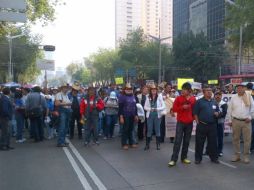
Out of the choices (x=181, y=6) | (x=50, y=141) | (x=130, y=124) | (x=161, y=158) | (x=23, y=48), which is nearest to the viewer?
(x=161, y=158)

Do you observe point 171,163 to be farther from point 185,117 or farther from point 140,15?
point 140,15

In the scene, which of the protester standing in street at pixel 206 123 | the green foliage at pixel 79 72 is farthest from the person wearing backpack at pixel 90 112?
the green foliage at pixel 79 72

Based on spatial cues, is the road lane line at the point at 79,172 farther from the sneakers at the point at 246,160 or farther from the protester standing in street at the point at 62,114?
the sneakers at the point at 246,160

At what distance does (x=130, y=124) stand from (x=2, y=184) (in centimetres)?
526

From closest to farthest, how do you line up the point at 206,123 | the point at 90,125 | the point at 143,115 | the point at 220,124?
the point at 206,123
the point at 220,124
the point at 143,115
the point at 90,125

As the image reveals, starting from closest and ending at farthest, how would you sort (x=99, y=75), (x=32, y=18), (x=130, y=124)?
(x=130, y=124)
(x=32, y=18)
(x=99, y=75)

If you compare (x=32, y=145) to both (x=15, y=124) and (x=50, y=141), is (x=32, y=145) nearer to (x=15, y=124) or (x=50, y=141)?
(x=50, y=141)

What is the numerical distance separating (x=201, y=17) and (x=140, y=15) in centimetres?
6834

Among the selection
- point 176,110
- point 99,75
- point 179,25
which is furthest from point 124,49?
point 176,110

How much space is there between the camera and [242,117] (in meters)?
10.1

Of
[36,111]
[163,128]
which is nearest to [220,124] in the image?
[163,128]

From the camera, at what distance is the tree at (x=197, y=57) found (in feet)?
206

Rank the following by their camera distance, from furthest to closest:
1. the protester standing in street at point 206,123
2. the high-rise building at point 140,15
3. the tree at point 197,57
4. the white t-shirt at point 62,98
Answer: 1. the high-rise building at point 140,15
2. the tree at point 197,57
3. the white t-shirt at point 62,98
4. the protester standing in street at point 206,123

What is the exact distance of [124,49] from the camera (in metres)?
67.4
